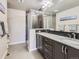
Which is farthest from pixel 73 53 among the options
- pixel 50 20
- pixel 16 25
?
pixel 16 25

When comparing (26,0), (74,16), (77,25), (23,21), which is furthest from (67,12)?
(23,21)

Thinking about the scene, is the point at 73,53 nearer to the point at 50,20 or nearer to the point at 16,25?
the point at 50,20

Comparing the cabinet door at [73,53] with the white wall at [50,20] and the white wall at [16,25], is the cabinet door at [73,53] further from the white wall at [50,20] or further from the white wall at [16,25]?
the white wall at [16,25]

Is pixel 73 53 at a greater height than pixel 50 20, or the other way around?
pixel 50 20

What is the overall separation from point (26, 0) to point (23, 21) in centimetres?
238

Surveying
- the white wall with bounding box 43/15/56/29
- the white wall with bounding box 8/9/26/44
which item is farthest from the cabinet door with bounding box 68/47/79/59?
the white wall with bounding box 8/9/26/44

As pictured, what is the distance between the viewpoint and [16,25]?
520 centimetres

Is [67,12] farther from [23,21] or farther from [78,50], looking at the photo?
[23,21]

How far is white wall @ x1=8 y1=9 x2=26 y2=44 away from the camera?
195 inches

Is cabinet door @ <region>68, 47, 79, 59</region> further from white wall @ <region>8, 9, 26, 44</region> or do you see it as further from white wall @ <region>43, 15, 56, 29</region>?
white wall @ <region>8, 9, 26, 44</region>

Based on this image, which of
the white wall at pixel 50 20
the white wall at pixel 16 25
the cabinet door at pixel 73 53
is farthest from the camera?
the white wall at pixel 16 25

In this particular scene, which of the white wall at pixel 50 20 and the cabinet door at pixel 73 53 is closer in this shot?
the cabinet door at pixel 73 53

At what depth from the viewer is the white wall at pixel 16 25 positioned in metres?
4.96

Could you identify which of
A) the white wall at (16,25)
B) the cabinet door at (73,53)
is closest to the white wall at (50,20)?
the cabinet door at (73,53)
